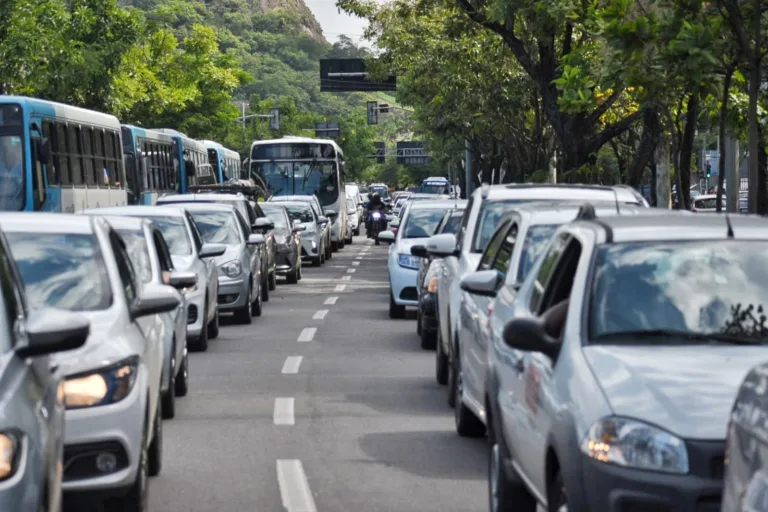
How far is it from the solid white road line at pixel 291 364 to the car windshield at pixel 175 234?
1.81 m

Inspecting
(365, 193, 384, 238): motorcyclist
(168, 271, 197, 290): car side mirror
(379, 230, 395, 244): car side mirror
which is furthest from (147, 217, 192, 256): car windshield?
(365, 193, 384, 238): motorcyclist

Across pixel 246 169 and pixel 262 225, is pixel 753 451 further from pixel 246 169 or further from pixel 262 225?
pixel 246 169

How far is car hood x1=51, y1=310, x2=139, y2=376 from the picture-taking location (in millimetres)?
7422

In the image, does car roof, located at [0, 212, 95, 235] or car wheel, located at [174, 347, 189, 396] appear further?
car wheel, located at [174, 347, 189, 396]

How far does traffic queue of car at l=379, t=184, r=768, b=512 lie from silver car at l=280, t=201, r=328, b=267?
92.9ft

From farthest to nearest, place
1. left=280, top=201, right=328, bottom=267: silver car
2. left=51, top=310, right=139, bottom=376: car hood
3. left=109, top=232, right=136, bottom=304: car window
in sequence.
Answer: left=280, top=201, right=328, bottom=267: silver car
left=109, top=232, right=136, bottom=304: car window
left=51, top=310, right=139, bottom=376: car hood

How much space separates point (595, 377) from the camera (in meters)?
5.77

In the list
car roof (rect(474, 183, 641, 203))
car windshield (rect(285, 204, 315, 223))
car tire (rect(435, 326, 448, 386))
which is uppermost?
car roof (rect(474, 183, 641, 203))

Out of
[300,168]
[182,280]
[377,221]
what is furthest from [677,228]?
[377,221]

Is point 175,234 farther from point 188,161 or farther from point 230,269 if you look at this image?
point 188,161

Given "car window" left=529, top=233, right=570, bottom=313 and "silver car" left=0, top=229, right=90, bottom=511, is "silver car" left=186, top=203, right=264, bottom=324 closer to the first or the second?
"car window" left=529, top=233, right=570, bottom=313

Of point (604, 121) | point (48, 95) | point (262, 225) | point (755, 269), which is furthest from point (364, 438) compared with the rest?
point (604, 121)

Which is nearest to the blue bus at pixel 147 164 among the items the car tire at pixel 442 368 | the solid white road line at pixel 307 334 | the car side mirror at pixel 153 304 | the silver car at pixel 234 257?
the silver car at pixel 234 257

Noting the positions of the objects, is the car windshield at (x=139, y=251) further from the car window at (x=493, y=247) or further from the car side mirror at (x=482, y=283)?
the car side mirror at (x=482, y=283)
